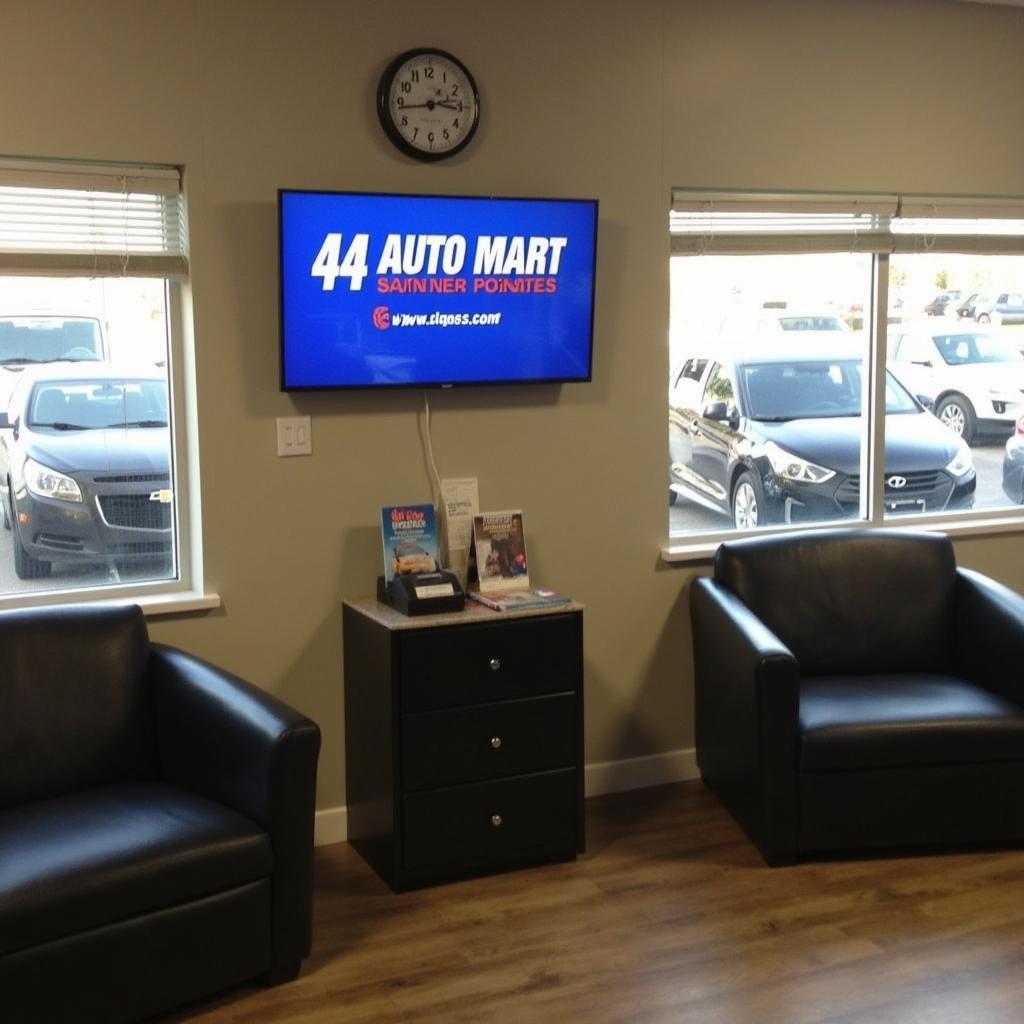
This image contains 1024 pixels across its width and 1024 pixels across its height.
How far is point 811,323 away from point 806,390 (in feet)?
0.76

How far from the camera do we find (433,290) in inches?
152

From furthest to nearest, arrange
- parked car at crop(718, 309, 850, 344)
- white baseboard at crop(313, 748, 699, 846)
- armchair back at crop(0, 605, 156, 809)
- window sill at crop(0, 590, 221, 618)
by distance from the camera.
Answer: parked car at crop(718, 309, 850, 344) < white baseboard at crop(313, 748, 699, 846) < window sill at crop(0, 590, 221, 618) < armchair back at crop(0, 605, 156, 809)

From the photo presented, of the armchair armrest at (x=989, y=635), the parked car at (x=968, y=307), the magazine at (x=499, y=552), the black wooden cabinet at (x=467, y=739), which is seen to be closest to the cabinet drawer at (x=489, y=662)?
the black wooden cabinet at (x=467, y=739)

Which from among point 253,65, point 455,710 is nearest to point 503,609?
point 455,710

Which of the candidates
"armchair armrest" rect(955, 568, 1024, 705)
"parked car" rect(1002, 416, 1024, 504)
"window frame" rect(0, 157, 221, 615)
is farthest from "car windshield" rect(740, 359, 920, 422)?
"window frame" rect(0, 157, 221, 615)

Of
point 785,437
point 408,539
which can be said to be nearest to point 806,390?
point 785,437

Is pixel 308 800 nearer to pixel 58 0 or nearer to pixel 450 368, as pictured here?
pixel 450 368

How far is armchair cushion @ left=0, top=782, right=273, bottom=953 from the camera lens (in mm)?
2693

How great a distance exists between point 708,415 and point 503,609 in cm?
123

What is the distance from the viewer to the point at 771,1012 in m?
2.98

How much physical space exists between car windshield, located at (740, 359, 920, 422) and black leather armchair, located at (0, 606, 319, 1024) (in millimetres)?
2161

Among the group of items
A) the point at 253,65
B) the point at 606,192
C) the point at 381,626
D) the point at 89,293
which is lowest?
the point at 381,626

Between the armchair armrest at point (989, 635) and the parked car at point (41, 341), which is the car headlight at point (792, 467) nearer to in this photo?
the armchair armrest at point (989, 635)

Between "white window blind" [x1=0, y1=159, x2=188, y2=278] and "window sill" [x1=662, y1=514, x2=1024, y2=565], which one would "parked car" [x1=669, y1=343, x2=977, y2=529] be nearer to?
"window sill" [x1=662, y1=514, x2=1024, y2=565]
